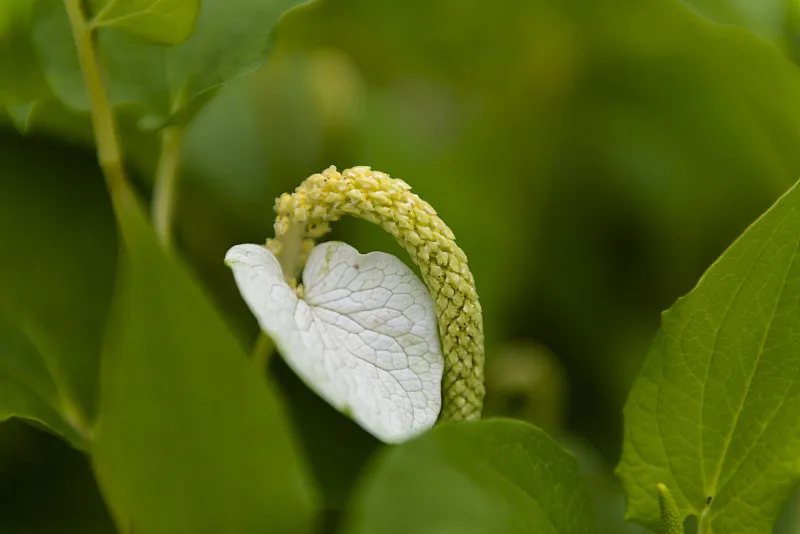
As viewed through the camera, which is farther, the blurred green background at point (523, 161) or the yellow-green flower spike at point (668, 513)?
the blurred green background at point (523, 161)

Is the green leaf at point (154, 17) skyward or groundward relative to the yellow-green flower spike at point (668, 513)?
skyward

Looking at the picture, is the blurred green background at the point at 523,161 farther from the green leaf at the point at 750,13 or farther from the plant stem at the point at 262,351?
the plant stem at the point at 262,351


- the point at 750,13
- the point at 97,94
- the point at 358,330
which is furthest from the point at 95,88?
the point at 750,13

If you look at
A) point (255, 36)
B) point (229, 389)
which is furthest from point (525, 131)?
point (229, 389)

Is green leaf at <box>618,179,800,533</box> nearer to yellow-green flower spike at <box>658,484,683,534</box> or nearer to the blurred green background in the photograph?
yellow-green flower spike at <box>658,484,683,534</box>

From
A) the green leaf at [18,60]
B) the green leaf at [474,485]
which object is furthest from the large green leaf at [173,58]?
the green leaf at [474,485]

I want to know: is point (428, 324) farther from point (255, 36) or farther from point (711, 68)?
point (711, 68)

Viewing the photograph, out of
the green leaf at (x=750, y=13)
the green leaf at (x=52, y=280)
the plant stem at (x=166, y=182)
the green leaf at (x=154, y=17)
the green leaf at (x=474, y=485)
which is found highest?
the green leaf at (x=750, y=13)
